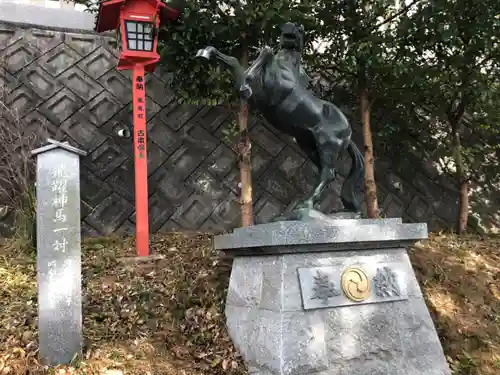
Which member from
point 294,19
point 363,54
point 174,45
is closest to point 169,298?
point 174,45

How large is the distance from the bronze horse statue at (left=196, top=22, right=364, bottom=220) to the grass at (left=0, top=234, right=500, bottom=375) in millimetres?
1298

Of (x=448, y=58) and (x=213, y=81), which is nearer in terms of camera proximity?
(x=213, y=81)

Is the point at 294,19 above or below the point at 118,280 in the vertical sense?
above

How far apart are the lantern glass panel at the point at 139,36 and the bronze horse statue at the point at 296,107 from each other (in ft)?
6.41

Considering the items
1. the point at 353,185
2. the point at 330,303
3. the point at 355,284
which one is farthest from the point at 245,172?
the point at 330,303

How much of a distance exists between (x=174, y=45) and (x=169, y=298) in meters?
3.03

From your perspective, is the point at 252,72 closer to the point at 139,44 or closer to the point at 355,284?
the point at 355,284

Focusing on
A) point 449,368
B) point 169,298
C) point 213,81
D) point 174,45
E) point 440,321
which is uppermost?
point 174,45

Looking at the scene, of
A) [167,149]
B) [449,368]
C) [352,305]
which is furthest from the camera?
[167,149]

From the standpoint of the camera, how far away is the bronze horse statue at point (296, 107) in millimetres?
3992

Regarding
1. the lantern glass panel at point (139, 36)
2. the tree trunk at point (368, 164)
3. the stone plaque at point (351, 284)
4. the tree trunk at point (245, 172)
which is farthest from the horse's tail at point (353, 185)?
the lantern glass panel at point (139, 36)

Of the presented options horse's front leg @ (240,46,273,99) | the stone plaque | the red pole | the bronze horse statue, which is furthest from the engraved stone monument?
the red pole

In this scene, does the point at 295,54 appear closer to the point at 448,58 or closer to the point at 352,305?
the point at 352,305

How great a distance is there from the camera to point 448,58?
21.7ft
